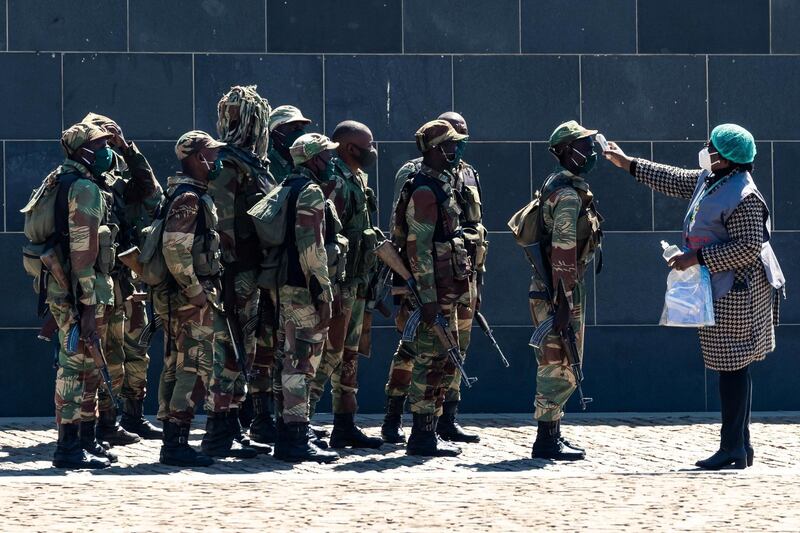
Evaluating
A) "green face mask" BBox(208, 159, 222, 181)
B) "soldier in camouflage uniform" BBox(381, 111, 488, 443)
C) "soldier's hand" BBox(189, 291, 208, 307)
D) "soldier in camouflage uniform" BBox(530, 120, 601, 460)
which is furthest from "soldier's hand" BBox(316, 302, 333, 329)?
"soldier in camouflage uniform" BBox(530, 120, 601, 460)

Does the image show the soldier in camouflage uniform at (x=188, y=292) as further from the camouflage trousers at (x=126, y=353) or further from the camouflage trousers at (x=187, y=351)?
the camouflage trousers at (x=126, y=353)

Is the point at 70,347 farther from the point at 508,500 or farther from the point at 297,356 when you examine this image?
the point at 508,500

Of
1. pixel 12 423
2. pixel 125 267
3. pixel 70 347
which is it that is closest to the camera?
pixel 70 347

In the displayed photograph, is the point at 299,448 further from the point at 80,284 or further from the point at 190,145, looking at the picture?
the point at 190,145

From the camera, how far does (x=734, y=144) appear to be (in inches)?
386

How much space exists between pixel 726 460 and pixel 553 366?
1.21 m

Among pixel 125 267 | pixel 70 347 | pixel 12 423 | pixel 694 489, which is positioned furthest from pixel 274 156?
pixel 694 489

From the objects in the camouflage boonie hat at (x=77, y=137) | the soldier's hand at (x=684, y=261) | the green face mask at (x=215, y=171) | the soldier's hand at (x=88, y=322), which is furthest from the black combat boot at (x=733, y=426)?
the camouflage boonie hat at (x=77, y=137)

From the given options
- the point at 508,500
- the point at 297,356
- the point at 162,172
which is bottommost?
the point at 508,500

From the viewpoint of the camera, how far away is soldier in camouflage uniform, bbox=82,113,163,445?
1092 centimetres

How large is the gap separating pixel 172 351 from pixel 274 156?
5.60 feet

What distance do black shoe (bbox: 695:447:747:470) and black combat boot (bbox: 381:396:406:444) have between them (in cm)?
217

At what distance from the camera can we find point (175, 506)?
329 inches

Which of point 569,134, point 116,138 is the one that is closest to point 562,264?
point 569,134
